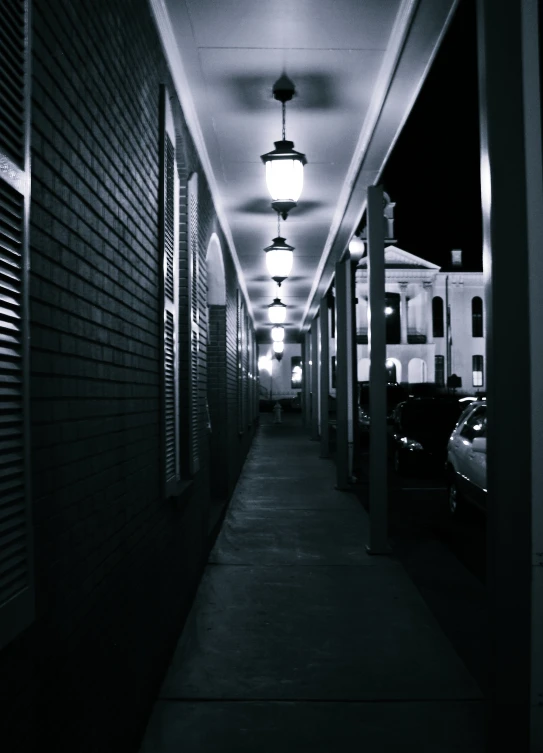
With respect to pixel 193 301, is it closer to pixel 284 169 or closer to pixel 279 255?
pixel 284 169

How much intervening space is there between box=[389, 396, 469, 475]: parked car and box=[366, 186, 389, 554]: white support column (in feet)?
20.7

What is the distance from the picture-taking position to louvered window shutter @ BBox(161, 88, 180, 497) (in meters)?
4.93

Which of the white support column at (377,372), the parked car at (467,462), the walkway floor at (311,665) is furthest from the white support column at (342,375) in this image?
the white support column at (377,372)

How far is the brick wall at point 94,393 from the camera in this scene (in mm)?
2326

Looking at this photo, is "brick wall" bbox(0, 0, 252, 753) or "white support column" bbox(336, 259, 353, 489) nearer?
"brick wall" bbox(0, 0, 252, 753)

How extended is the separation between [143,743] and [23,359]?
2.55 metres

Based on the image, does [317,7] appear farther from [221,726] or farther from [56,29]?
[221,726]

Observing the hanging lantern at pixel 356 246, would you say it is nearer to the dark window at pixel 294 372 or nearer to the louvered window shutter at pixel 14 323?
the louvered window shutter at pixel 14 323

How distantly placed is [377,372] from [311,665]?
141 inches

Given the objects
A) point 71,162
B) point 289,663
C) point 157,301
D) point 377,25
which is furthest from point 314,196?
point 71,162

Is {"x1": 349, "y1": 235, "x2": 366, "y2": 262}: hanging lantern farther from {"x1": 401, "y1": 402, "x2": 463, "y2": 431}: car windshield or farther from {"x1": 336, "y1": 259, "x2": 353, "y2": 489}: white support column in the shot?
{"x1": 401, "y1": 402, "x2": 463, "y2": 431}: car windshield

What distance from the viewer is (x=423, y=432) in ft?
47.2

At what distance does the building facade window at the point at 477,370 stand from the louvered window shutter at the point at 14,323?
176 ft

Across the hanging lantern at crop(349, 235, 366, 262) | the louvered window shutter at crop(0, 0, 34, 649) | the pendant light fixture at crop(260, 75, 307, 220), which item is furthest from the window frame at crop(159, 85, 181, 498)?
the hanging lantern at crop(349, 235, 366, 262)
